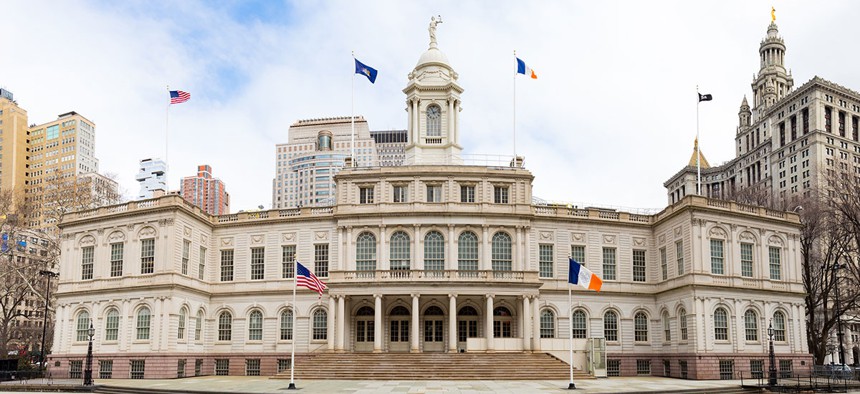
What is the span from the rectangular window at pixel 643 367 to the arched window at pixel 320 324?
20.1 metres

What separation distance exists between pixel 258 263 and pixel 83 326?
36.8 ft

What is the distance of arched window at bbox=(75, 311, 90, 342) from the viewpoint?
47.9m

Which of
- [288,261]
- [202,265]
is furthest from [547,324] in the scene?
[202,265]

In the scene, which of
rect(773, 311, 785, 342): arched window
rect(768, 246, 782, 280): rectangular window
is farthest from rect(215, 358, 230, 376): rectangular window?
rect(768, 246, 782, 280): rectangular window

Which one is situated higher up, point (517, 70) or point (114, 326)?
point (517, 70)

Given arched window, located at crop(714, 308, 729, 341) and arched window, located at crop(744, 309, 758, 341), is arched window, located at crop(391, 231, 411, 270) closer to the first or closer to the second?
arched window, located at crop(714, 308, 729, 341)

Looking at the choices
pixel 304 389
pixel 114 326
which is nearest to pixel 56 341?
pixel 114 326

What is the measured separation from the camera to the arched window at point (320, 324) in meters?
49.6

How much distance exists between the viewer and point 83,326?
158 feet

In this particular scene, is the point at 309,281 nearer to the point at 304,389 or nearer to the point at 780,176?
the point at 304,389

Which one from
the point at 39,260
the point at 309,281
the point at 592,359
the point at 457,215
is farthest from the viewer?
the point at 39,260

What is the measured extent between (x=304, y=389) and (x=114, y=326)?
18.4m

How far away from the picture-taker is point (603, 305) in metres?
50.5

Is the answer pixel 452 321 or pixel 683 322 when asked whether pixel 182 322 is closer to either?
pixel 452 321
